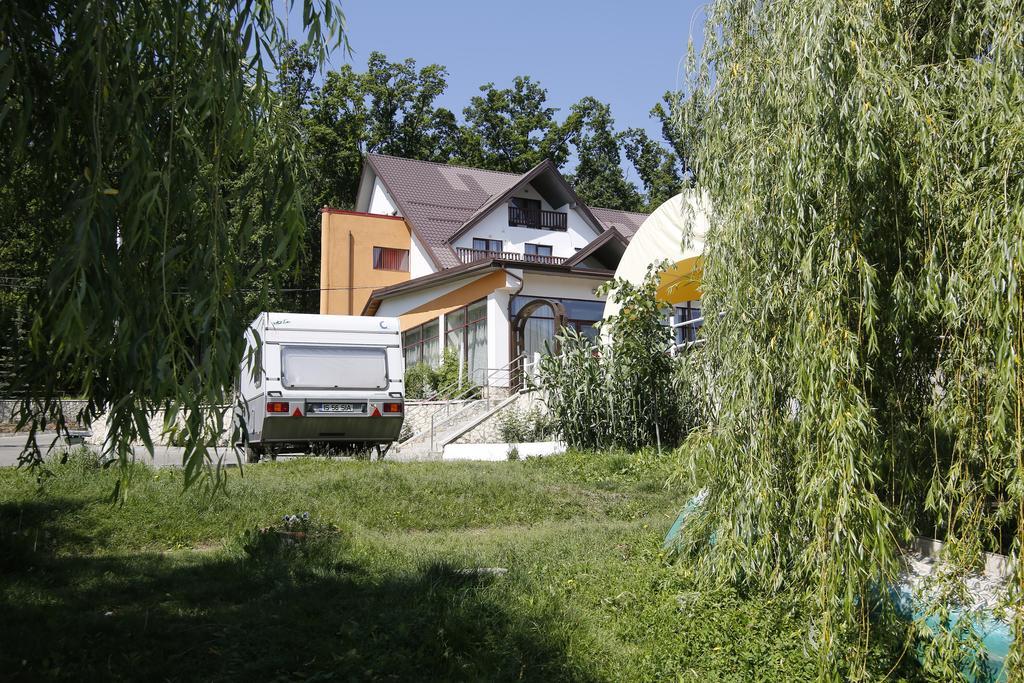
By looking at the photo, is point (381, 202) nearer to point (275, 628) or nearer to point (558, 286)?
point (558, 286)

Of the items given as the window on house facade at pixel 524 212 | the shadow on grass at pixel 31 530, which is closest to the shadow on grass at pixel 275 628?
the shadow on grass at pixel 31 530

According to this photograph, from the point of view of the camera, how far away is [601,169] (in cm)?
5309

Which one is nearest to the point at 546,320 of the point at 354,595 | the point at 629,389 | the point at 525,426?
the point at 525,426

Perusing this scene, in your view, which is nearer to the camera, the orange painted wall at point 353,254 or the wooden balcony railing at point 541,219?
the wooden balcony railing at point 541,219

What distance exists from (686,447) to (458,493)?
4918 mm

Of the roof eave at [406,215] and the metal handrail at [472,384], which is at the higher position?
the roof eave at [406,215]

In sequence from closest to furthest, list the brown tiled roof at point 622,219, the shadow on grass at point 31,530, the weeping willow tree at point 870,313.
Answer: the weeping willow tree at point 870,313 → the shadow on grass at point 31,530 → the brown tiled roof at point 622,219

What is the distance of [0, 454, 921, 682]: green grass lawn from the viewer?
5.78 metres

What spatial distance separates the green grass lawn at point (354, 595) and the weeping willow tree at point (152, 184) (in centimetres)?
183

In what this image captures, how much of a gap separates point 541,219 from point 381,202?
7.42 m

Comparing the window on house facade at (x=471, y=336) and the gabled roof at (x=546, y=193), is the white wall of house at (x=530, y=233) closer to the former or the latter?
the gabled roof at (x=546, y=193)

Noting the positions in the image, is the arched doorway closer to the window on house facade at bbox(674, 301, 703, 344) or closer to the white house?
the white house

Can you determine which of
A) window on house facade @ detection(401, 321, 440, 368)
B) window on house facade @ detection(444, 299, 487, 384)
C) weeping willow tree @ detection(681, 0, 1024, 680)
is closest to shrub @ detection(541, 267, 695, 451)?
weeping willow tree @ detection(681, 0, 1024, 680)

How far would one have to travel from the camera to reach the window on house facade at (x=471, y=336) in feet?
85.7
